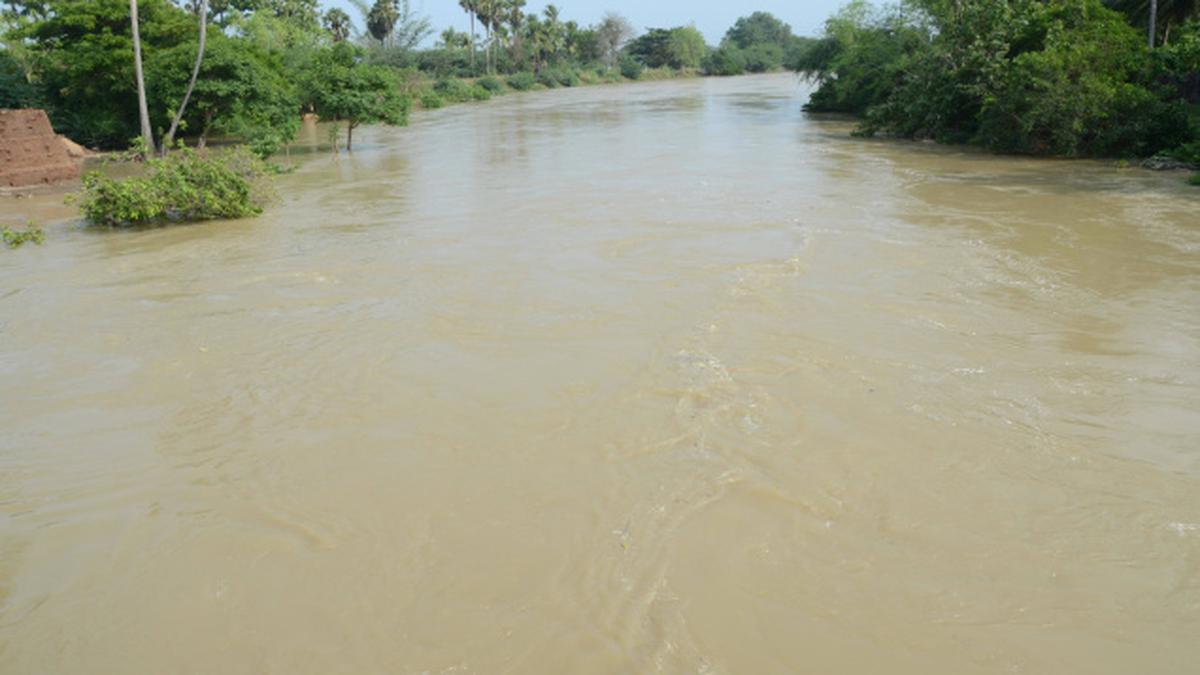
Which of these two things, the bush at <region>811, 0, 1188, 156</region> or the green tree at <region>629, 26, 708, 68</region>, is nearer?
the bush at <region>811, 0, 1188, 156</region>

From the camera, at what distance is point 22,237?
11641mm

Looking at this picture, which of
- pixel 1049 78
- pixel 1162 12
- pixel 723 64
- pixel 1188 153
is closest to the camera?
pixel 1188 153

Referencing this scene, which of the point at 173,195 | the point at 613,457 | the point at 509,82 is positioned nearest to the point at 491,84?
the point at 509,82

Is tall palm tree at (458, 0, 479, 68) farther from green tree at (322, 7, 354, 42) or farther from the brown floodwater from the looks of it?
the brown floodwater

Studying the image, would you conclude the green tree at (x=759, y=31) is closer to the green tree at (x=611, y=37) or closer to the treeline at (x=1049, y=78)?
the green tree at (x=611, y=37)

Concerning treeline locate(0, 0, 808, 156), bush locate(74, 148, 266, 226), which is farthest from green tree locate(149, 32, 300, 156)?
bush locate(74, 148, 266, 226)

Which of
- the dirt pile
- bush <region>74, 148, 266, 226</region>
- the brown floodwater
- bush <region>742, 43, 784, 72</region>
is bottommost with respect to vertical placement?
the brown floodwater

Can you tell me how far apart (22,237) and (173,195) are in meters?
1.95

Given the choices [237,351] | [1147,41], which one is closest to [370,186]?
[237,351]

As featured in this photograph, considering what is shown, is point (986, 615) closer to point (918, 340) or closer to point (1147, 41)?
point (918, 340)

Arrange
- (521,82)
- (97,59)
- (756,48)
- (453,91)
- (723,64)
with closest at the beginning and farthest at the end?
1. (97,59)
2. (453,91)
3. (521,82)
4. (723,64)
5. (756,48)

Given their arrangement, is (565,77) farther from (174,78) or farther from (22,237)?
(22,237)

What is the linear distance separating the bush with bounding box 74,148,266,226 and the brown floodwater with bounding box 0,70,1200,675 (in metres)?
2.09

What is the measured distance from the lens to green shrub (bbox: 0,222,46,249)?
11.6 metres
